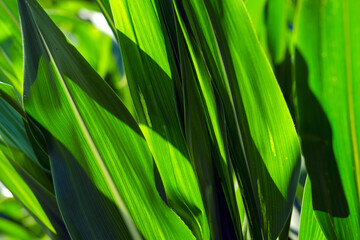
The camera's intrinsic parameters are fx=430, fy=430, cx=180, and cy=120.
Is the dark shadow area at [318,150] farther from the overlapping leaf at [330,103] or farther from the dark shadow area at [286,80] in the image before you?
the dark shadow area at [286,80]

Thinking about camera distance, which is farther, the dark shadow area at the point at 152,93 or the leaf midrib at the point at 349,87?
the dark shadow area at the point at 152,93

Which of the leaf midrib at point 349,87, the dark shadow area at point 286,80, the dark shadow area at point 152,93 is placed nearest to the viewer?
the leaf midrib at point 349,87

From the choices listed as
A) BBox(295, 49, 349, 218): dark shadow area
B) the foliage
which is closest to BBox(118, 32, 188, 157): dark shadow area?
the foliage

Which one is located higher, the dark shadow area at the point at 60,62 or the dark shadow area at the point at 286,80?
the dark shadow area at the point at 60,62

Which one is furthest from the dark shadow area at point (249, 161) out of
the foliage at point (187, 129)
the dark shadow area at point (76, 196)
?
the dark shadow area at point (76, 196)

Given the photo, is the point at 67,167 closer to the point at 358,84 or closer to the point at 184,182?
the point at 184,182

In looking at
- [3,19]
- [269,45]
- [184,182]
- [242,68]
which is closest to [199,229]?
[184,182]

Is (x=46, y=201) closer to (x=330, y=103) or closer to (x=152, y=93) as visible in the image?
(x=152, y=93)
